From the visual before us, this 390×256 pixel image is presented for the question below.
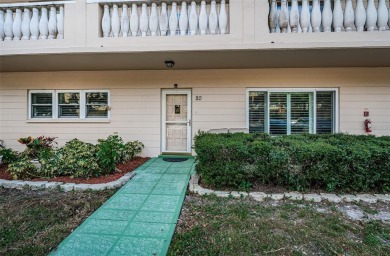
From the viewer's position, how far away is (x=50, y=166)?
4930 millimetres

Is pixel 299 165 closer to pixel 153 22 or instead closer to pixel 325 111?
pixel 325 111

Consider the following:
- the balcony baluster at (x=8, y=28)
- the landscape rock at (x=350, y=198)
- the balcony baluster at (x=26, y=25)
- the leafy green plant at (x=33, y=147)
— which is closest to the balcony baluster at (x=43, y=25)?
the balcony baluster at (x=26, y=25)

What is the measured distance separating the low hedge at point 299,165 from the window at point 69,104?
458 centimetres

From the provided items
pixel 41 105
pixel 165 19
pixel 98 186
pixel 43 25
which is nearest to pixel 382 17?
pixel 165 19

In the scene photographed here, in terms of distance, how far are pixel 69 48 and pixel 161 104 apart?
9.35ft

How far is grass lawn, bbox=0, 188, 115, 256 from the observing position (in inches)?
102

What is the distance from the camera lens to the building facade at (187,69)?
5234 mm

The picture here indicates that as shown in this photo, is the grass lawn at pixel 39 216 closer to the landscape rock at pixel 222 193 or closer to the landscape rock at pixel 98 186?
the landscape rock at pixel 98 186

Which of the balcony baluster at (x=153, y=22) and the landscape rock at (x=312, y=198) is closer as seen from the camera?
the landscape rock at (x=312, y=198)

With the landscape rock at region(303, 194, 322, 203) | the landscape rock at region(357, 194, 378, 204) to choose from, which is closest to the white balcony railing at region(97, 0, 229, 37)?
the landscape rock at region(303, 194, 322, 203)

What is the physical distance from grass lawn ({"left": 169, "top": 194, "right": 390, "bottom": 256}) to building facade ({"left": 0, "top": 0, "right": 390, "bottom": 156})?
11.6 ft

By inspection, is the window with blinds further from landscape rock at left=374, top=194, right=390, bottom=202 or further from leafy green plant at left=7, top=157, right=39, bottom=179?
landscape rock at left=374, top=194, right=390, bottom=202

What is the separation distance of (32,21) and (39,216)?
5108 mm

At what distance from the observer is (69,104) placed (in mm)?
7375
